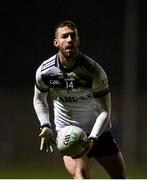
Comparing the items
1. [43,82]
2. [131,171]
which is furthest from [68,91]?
[131,171]

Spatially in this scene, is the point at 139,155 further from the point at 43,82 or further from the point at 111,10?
the point at 43,82

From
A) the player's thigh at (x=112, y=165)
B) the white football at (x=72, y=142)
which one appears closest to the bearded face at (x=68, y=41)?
the white football at (x=72, y=142)

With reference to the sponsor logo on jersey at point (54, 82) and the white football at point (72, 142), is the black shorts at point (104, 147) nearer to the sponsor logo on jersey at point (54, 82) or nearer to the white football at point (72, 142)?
the white football at point (72, 142)

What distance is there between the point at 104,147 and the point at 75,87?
0.50 m

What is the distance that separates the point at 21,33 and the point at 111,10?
1108mm

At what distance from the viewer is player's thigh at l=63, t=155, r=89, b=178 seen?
249 inches

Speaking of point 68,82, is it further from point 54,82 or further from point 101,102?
point 101,102

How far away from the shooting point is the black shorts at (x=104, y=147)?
21.6ft

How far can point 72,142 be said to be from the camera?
623cm

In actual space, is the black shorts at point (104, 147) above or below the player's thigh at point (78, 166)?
above

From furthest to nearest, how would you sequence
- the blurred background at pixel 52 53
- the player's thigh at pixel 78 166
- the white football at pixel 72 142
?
the blurred background at pixel 52 53, the player's thigh at pixel 78 166, the white football at pixel 72 142

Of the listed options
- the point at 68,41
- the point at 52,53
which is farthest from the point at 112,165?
the point at 52,53

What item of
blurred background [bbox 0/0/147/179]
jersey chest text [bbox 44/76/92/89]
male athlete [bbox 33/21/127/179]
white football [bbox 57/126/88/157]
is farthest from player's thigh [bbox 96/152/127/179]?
blurred background [bbox 0/0/147/179]

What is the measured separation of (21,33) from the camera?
35.5 ft
